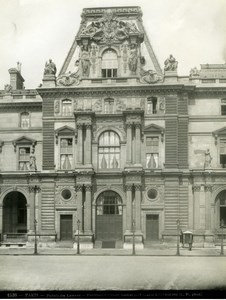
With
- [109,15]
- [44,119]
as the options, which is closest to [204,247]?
[44,119]

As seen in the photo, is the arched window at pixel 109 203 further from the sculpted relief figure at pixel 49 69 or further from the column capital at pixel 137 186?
the sculpted relief figure at pixel 49 69

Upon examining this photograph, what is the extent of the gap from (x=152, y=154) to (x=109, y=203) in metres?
6.14

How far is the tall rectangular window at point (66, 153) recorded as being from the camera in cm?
4878

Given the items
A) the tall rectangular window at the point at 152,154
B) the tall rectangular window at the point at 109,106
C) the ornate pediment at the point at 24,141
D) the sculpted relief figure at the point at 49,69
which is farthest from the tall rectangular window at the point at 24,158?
the tall rectangular window at the point at 152,154

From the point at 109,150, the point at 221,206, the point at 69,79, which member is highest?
the point at 69,79

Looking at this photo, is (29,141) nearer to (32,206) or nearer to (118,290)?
(32,206)

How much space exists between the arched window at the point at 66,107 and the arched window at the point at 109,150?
3.89m

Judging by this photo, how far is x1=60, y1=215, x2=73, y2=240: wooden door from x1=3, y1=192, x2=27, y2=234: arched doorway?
5.18 meters

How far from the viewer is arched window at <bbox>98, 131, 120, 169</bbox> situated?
4831 centimetres

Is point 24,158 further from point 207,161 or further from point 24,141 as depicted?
point 207,161

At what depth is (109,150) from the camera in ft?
159

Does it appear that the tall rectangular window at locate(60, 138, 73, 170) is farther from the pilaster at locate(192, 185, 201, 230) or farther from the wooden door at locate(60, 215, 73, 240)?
the pilaster at locate(192, 185, 201, 230)

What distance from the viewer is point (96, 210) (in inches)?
1898

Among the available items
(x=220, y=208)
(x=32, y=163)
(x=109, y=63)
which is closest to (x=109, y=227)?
(x=32, y=163)
